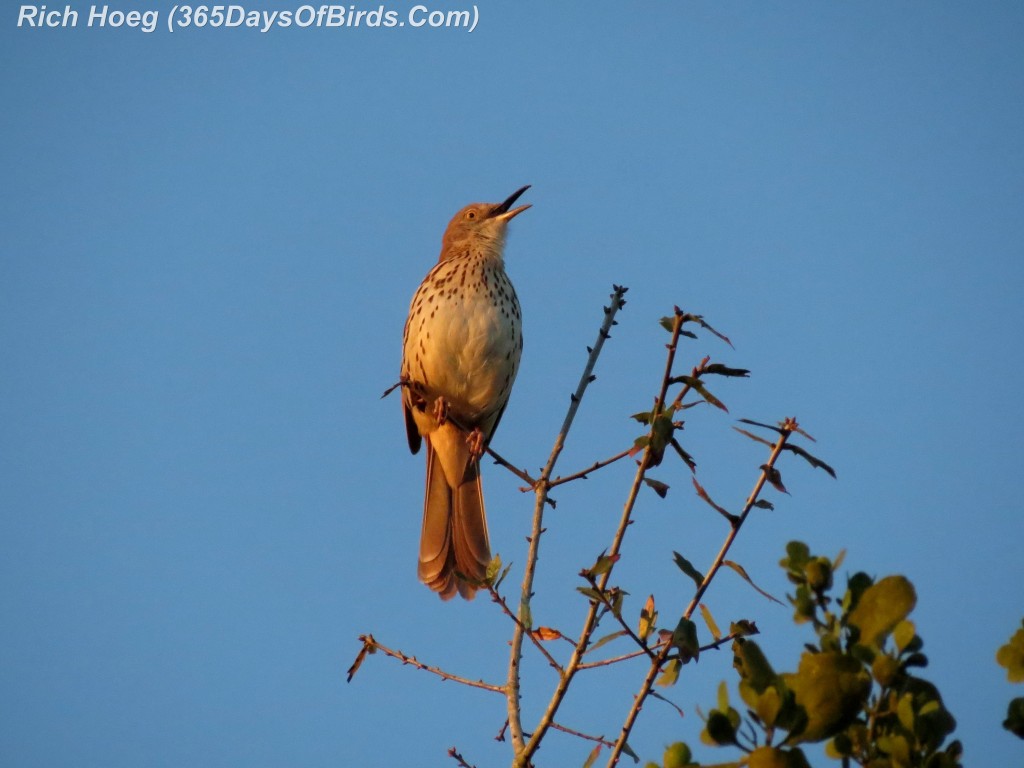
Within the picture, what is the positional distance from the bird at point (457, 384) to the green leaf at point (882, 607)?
4038 mm

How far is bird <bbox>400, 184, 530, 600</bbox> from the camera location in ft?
19.3

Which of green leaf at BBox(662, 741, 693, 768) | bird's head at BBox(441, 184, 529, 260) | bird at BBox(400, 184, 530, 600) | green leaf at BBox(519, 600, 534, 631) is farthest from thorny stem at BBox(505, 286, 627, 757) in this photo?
bird's head at BBox(441, 184, 529, 260)

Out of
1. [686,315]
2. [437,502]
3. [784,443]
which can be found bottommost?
[784,443]

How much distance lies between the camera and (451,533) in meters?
5.90

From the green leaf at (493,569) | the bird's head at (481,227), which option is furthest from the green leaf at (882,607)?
the bird's head at (481,227)

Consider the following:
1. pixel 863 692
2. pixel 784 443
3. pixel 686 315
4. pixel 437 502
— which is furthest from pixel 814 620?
pixel 437 502

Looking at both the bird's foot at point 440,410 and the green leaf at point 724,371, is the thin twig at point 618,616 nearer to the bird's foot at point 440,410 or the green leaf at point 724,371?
the green leaf at point 724,371

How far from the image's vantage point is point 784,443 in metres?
2.63

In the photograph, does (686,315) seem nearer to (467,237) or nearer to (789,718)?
(789,718)

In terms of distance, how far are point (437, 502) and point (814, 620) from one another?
4362mm

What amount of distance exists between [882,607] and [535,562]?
1606mm

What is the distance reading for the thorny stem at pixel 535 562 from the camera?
2793 mm

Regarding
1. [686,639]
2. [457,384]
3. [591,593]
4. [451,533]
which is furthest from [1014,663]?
[457,384]

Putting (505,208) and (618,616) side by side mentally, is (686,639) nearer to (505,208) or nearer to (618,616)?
(618,616)
